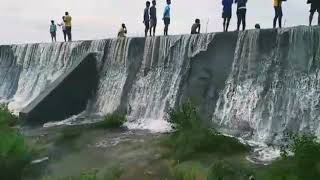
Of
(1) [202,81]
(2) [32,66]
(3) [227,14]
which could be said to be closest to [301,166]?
(1) [202,81]

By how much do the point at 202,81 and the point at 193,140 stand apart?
11.1 ft

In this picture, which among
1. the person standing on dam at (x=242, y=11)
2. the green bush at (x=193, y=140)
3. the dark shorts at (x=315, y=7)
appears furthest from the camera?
the person standing on dam at (x=242, y=11)

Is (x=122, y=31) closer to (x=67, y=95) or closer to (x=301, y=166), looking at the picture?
(x=67, y=95)

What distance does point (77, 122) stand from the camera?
13.7m

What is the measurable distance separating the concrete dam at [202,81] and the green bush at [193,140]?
1312 mm

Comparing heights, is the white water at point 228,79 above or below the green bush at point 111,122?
above

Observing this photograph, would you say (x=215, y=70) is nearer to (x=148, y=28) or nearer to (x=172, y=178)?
(x=148, y=28)

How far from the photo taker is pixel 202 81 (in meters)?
12.4

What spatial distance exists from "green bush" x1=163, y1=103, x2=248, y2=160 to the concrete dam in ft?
4.30

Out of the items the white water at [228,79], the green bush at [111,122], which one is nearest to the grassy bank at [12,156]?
the white water at [228,79]

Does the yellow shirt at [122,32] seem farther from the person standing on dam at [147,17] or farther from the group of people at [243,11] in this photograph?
the group of people at [243,11]

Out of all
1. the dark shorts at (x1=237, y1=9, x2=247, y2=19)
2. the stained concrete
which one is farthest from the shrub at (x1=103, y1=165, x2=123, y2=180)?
the stained concrete

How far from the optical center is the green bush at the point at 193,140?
9117 mm

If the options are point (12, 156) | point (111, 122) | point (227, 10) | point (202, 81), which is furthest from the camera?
point (227, 10)
